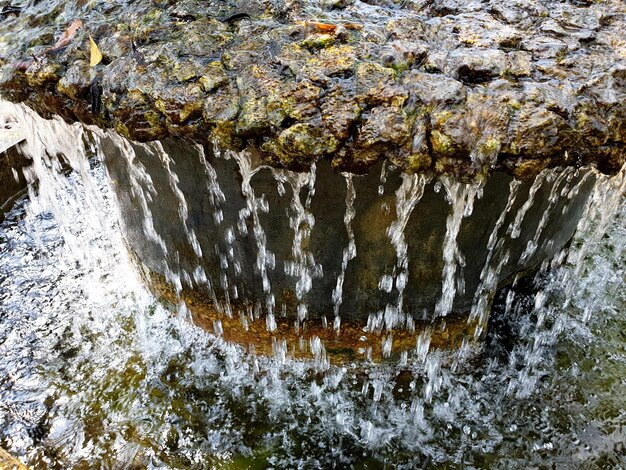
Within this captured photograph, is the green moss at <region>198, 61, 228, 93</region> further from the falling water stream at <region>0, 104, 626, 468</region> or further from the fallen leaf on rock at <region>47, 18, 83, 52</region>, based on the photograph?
the fallen leaf on rock at <region>47, 18, 83, 52</region>

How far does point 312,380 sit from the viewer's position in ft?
9.37

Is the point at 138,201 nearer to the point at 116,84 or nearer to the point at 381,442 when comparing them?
the point at 116,84

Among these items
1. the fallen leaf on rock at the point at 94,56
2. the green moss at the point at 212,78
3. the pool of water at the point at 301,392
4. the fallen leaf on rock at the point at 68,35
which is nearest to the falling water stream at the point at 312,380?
the pool of water at the point at 301,392

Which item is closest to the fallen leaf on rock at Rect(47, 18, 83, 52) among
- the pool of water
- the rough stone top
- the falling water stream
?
the rough stone top

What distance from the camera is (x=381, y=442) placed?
256 centimetres

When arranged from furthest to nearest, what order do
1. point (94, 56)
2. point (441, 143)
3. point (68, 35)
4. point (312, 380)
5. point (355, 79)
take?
point (312, 380) < point (68, 35) < point (94, 56) < point (355, 79) < point (441, 143)

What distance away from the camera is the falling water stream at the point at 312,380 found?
97.0 inches

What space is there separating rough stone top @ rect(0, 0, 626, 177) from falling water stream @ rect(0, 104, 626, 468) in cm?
36

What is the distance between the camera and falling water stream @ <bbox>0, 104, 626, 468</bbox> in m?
2.46

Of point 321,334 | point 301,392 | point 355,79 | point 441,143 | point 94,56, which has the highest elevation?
point 94,56

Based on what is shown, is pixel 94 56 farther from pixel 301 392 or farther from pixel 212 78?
pixel 301 392

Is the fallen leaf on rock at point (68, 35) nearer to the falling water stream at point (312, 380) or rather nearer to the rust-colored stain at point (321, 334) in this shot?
the falling water stream at point (312, 380)

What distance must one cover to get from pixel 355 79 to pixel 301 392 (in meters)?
1.76

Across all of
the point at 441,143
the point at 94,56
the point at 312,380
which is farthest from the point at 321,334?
the point at 94,56
